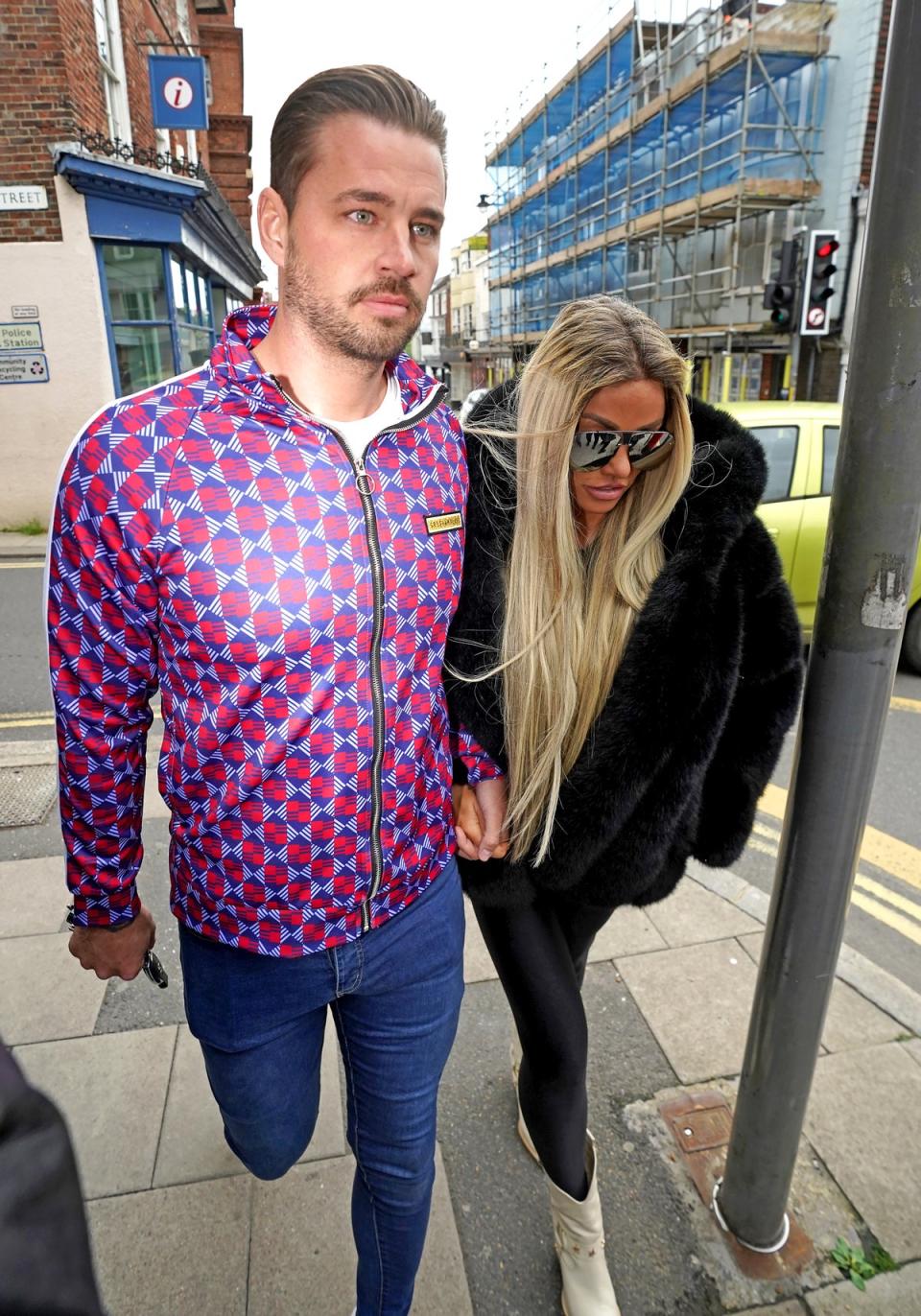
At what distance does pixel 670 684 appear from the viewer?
1.64 metres

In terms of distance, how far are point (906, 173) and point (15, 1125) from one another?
168cm

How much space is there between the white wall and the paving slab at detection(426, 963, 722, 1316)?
10116 mm

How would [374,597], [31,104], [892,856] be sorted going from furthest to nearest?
[31,104], [892,856], [374,597]

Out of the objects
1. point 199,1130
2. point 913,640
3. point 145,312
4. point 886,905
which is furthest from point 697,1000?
point 145,312

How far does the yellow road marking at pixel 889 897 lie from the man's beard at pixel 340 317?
127 inches

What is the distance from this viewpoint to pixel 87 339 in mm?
10320

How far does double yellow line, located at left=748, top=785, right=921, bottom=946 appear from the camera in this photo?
352cm

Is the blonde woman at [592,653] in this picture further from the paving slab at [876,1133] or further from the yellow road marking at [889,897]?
the yellow road marking at [889,897]

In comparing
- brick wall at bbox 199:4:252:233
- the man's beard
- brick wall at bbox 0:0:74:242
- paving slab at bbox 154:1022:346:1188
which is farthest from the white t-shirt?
brick wall at bbox 199:4:252:233

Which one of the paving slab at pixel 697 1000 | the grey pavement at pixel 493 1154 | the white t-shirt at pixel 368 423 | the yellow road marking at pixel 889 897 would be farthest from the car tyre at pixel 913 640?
the white t-shirt at pixel 368 423

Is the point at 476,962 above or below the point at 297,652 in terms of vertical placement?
below

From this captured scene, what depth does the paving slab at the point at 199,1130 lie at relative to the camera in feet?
7.08

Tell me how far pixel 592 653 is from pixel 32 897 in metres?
2.74

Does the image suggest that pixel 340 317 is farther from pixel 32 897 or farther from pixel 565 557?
pixel 32 897
